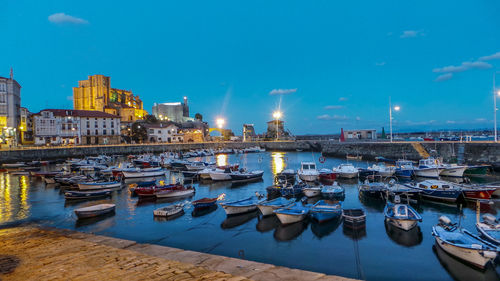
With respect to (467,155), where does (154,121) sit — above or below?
above

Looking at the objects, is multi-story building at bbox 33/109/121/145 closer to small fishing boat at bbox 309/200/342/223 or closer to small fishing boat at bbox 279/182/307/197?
small fishing boat at bbox 279/182/307/197

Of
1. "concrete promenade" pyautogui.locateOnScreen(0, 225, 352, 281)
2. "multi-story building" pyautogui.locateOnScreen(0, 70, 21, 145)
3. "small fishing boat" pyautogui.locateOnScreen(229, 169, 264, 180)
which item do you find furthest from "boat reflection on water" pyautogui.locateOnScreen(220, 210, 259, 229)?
"multi-story building" pyautogui.locateOnScreen(0, 70, 21, 145)

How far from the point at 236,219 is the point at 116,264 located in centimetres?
973

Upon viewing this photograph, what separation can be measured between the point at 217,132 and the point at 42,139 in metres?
72.2

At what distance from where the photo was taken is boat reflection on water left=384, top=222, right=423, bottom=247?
13883mm

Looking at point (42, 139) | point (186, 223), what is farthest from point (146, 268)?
point (42, 139)

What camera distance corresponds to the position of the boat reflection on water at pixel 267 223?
16188 millimetres

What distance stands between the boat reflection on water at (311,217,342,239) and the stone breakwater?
1304 inches

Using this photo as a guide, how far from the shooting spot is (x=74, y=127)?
76.9 meters

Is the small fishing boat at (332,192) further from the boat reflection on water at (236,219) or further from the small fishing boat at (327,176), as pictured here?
the small fishing boat at (327,176)

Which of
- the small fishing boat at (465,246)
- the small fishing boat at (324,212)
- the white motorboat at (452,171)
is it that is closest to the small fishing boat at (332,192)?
the small fishing boat at (324,212)

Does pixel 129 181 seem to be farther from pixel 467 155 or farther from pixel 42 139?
pixel 42 139

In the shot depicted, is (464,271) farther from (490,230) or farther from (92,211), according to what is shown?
(92,211)

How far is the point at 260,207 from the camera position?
703 inches
